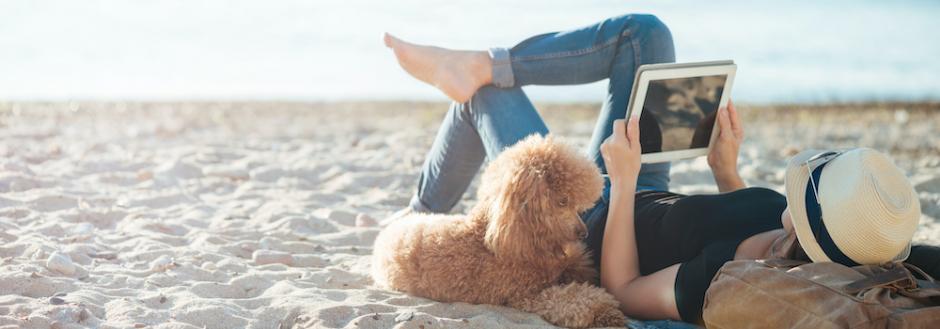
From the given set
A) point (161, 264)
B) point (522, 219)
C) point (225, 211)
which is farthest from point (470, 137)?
point (225, 211)

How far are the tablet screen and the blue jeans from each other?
313mm

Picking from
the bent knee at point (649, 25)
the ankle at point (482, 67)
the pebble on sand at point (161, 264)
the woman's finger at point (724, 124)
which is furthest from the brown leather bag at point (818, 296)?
the pebble on sand at point (161, 264)

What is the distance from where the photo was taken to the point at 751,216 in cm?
338

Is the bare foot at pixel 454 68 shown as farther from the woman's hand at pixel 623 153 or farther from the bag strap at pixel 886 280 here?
the bag strap at pixel 886 280

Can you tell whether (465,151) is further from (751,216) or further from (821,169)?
(821,169)

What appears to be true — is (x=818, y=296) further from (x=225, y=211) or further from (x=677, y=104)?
(x=225, y=211)

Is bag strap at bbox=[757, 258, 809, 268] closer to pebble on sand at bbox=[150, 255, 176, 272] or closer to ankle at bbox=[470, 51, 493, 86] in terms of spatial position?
ankle at bbox=[470, 51, 493, 86]

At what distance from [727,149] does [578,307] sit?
53.7 inches

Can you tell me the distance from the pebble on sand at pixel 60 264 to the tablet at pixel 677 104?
A: 8.32ft

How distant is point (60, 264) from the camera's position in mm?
3809

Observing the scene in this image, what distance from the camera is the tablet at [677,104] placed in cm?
362

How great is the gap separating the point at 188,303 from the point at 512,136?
1.62 meters

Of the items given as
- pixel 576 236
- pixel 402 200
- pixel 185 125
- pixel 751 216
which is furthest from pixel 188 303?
pixel 185 125

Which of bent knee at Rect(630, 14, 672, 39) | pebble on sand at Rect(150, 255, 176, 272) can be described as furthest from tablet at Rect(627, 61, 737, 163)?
pebble on sand at Rect(150, 255, 176, 272)
